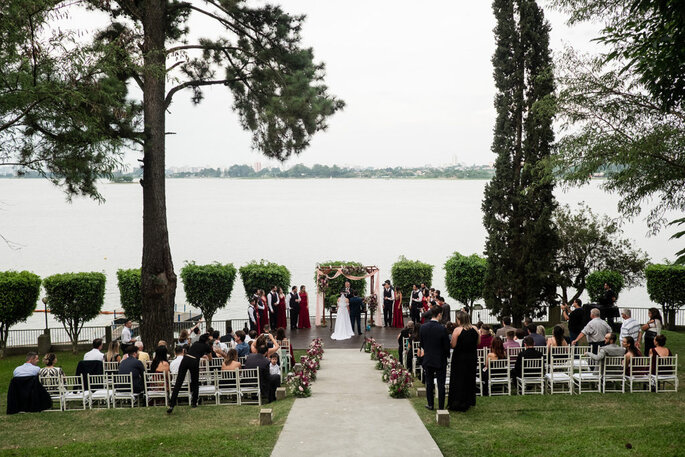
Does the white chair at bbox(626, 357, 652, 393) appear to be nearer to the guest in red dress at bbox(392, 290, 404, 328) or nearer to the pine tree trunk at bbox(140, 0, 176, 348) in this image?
the guest in red dress at bbox(392, 290, 404, 328)

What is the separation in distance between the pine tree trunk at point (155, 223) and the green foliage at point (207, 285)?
5.95 meters

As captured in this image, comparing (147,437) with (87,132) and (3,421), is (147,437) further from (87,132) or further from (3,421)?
(87,132)

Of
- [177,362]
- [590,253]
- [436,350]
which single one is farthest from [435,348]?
[590,253]

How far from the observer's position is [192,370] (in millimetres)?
10750

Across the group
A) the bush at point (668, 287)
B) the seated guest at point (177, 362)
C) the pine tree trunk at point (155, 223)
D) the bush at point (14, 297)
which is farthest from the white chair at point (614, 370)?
the bush at point (14, 297)

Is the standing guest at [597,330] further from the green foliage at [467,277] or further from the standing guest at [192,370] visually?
the green foliage at [467,277]

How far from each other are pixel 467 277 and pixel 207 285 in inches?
418

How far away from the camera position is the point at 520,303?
22.3m

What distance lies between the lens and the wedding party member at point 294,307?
2197cm

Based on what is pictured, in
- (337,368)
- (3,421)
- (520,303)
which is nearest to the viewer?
(3,421)

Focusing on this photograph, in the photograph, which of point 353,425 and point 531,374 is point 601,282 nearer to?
point 531,374

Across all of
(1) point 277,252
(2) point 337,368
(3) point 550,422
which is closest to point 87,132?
(2) point 337,368

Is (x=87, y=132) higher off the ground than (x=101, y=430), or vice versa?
(x=87, y=132)

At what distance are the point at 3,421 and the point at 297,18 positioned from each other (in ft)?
42.3
